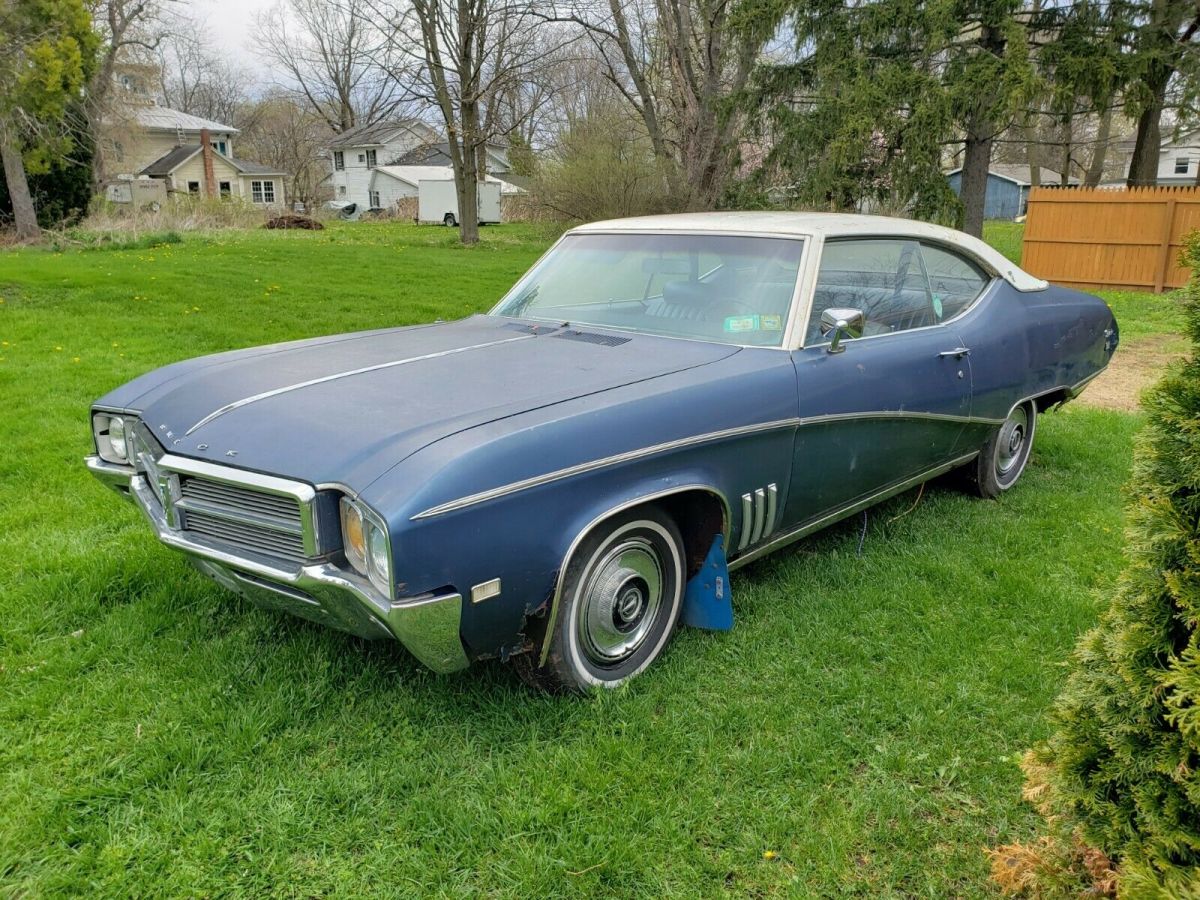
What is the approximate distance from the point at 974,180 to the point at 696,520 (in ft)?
48.4

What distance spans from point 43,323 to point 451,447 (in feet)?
28.4

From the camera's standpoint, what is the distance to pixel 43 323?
9180mm

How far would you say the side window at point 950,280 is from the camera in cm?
451

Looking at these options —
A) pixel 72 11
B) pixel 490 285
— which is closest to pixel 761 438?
pixel 490 285

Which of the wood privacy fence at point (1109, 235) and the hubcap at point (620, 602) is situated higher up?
the wood privacy fence at point (1109, 235)

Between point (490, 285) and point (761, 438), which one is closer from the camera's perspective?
point (761, 438)

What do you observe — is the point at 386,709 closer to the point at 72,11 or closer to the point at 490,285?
the point at 490,285

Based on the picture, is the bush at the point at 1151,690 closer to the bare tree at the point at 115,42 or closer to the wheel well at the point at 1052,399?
the wheel well at the point at 1052,399

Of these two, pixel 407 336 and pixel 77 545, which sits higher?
pixel 407 336

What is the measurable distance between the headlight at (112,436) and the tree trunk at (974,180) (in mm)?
14898

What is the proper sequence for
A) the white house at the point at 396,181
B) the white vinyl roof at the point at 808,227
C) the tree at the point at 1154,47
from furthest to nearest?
1. the white house at the point at 396,181
2. the tree at the point at 1154,47
3. the white vinyl roof at the point at 808,227

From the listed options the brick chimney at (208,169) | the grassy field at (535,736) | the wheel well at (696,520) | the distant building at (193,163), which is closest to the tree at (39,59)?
the grassy field at (535,736)

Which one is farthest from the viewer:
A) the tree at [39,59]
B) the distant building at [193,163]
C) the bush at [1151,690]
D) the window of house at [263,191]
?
the window of house at [263,191]

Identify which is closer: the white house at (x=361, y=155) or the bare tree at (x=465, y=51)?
the bare tree at (x=465, y=51)
